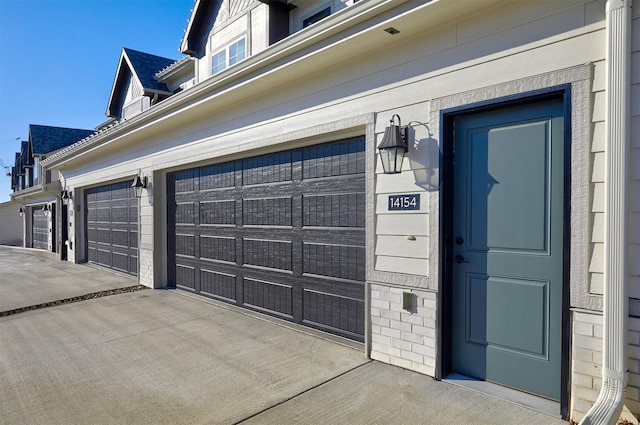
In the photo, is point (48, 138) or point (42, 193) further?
point (48, 138)

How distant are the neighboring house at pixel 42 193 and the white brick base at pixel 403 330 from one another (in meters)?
12.5

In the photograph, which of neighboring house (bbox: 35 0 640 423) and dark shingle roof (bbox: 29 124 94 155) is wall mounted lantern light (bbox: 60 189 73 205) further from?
dark shingle roof (bbox: 29 124 94 155)

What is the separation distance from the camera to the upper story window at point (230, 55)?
6973mm

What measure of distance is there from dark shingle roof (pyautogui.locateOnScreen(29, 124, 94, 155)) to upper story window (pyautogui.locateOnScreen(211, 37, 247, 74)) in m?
Result: 16.5

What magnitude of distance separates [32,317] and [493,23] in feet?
22.4

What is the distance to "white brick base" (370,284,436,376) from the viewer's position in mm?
3238

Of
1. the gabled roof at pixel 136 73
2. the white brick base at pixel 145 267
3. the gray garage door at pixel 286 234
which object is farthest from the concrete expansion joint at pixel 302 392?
the gabled roof at pixel 136 73

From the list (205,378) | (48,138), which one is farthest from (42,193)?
(205,378)

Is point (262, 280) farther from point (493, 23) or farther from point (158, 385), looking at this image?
point (493, 23)

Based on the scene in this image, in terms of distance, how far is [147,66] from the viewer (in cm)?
1123

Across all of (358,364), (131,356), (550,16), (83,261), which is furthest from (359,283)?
(83,261)

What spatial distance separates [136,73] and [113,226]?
457cm

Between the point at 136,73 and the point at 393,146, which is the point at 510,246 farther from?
the point at 136,73

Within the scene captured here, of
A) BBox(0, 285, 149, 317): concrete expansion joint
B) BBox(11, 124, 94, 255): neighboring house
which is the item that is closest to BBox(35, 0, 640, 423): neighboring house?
BBox(0, 285, 149, 317): concrete expansion joint
